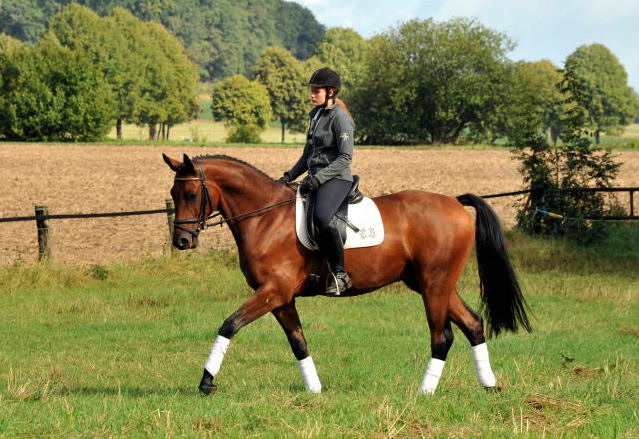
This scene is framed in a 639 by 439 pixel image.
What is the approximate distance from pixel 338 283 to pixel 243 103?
128 m

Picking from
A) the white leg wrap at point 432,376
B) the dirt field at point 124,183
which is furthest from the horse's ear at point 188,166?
the dirt field at point 124,183

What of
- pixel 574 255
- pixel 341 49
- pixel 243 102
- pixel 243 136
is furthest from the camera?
pixel 341 49

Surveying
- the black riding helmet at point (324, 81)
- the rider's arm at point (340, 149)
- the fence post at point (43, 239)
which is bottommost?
the fence post at point (43, 239)

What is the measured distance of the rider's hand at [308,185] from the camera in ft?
28.0

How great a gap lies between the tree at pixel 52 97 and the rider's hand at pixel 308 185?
8024 centimetres

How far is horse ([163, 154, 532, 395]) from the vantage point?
843 centimetres

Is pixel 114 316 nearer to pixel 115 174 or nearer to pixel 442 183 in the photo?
pixel 442 183

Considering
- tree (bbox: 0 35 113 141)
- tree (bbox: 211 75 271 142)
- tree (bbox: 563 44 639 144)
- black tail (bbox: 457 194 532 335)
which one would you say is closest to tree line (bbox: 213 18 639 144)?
tree (bbox: 0 35 113 141)

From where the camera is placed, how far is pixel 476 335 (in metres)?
8.77

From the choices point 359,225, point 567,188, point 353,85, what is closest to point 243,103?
point 353,85

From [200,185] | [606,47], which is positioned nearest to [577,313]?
[200,185]

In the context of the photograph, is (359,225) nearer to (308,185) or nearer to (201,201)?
(308,185)

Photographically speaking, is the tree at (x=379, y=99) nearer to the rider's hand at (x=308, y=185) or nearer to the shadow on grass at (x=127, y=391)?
the shadow on grass at (x=127, y=391)

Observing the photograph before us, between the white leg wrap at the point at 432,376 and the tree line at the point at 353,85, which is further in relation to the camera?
the tree line at the point at 353,85
